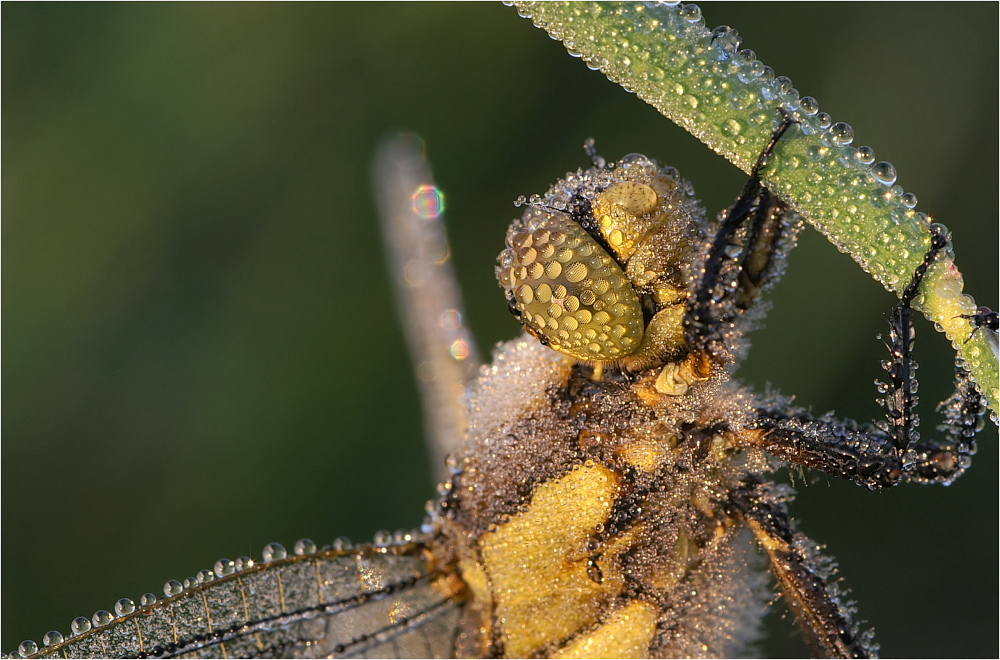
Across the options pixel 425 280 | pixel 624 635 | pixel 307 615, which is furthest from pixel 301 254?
pixel 624 635

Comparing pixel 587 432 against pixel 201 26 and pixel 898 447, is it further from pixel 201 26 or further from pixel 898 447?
pixel 201 26

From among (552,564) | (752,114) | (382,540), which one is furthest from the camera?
(382,540)

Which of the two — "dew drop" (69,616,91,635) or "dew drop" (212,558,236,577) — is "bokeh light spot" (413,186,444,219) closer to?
"dew drop" (212,558,236,577)

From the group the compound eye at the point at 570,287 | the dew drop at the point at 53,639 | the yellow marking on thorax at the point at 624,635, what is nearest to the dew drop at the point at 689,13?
the compound eye at the point at 570,287

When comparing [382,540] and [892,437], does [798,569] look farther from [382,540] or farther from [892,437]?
[382,540]

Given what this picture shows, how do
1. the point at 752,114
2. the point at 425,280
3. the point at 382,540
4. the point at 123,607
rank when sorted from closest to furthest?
the point at 752,114 < the point at 123,607 < the point at 382,540 < the point at 425,280

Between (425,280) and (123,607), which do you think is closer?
(123,607)
